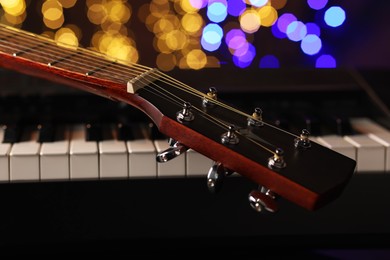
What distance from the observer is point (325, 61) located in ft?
5.07

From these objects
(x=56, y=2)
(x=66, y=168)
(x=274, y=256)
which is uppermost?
(x=56, y=2)

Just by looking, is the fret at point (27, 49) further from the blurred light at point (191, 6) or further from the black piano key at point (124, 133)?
the blurred light at point (191, 6)

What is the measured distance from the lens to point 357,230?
4.67ft

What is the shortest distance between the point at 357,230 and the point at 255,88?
0.33 m

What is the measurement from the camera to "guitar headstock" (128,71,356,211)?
0.93 m

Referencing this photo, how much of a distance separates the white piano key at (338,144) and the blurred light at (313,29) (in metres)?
0.29

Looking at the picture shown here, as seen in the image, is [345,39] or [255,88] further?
[345,39]

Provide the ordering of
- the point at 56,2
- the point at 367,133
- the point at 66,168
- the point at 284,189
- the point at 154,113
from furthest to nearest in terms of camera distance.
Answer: the point at 56,2
the point at 367,133
the point at 66,168
the point at 154,113
the point at 284,189

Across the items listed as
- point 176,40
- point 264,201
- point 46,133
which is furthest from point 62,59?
point 264,201

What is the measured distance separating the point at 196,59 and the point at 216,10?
4.1 inches

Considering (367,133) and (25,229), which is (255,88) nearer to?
(367,133)

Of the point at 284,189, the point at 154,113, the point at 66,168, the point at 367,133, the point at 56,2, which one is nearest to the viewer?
the point at 284,189

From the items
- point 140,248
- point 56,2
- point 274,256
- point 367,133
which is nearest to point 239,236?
point 274,256

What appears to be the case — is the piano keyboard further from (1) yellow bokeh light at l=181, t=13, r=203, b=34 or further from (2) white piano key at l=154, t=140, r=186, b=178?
(1) yellow bokeh light at l=181, t=13, r=203, b=34
